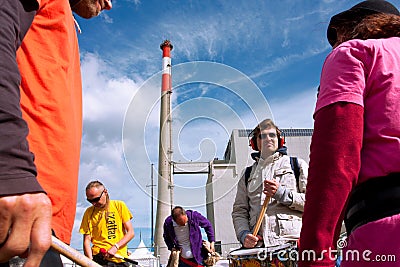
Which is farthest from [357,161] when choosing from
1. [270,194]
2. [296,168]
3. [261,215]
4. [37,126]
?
[296,168]

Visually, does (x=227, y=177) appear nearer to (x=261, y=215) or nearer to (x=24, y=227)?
(x=261, y=215)

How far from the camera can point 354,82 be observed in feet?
4.25

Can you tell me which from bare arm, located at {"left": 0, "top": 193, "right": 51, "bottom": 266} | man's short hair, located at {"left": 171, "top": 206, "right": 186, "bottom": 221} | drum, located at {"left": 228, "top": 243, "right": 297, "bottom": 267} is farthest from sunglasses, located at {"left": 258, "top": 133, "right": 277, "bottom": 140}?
man's short hair, located at {"left": 171, "top": 206, "right": 186, "bottom": 221}

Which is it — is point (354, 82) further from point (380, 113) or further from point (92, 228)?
point (92, 228)

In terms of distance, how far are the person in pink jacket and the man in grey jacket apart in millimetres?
2082

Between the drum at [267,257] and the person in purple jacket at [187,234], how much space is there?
452 cm

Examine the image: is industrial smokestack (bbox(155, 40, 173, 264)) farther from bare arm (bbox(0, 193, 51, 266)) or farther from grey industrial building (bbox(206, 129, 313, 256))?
bare arm (bbox(0, 193, 51, 266))

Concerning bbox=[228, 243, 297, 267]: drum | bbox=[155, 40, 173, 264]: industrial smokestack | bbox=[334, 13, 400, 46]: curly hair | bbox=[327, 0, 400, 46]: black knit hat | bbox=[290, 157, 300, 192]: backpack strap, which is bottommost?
bbox=[228, 243, 297, 267]: drum

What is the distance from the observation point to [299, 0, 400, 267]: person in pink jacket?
118 cm

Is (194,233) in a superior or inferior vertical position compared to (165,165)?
inferior

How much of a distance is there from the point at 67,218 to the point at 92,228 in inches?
208

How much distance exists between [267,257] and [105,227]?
3.75 metres

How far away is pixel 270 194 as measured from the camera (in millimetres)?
3463

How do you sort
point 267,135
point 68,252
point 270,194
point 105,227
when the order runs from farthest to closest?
point 105,227 → point 267,135 → point 270,194 → point 68,252
